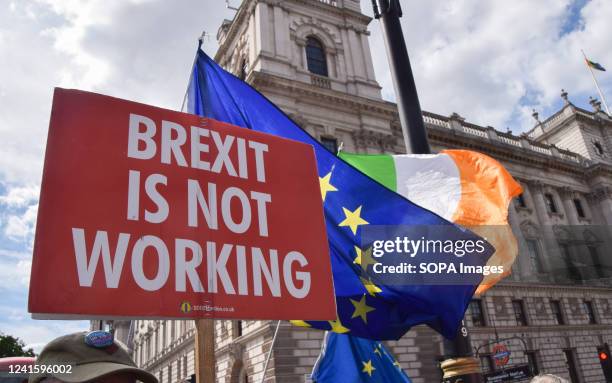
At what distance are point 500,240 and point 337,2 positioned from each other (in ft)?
96.8

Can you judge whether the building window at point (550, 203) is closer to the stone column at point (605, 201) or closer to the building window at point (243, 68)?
the stone column at point (605, 201)

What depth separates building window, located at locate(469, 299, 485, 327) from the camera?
28.3m

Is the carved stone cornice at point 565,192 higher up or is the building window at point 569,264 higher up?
the carved stone cornice at point 565,192

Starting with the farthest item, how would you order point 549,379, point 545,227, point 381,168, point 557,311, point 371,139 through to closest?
point 545,227
point 557,311
point 371,139
point 381,168
point 549,379

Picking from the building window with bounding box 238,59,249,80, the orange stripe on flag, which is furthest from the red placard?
the building window with bounding box 238,59,249,80

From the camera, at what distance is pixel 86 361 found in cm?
196

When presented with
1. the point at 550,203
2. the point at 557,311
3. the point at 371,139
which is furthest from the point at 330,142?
the point at 550,203

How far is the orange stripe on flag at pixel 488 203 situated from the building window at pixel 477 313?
80.7 feet

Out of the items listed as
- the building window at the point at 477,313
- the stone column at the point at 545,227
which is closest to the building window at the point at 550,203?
the stone column at the point at 545,227

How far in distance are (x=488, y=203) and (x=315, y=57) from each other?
81.9ft

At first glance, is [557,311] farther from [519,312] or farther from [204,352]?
[204,352]

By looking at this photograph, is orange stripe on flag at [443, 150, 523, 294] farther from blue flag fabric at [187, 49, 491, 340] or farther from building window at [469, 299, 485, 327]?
building window at [469, 299, 485, 327]

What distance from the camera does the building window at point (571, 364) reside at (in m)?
30.8

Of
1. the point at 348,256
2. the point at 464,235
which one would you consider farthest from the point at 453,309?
the point at 348,256
